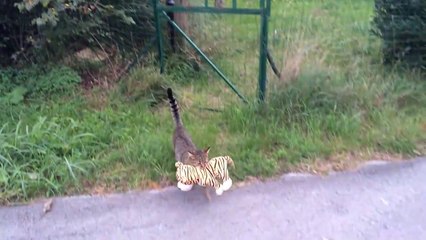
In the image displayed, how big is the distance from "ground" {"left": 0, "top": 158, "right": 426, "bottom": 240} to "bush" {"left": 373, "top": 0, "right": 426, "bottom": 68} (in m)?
2.00

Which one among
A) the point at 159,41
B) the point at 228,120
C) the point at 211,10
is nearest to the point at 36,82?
the point at 159,41

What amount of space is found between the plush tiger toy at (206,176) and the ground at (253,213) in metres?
0.08

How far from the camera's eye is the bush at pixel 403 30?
5.61m

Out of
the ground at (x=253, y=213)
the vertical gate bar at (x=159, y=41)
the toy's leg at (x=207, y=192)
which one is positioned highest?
the vertical gate bar at (x=159, y=41)

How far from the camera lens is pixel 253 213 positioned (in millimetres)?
3697

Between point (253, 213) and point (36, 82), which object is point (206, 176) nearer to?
point (253, 213)

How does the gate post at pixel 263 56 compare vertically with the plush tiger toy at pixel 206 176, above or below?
above

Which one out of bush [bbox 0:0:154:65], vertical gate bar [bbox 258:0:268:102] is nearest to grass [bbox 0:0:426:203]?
vertical gate bar [bbox 258:0:268:102]

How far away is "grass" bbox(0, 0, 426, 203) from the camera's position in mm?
4148

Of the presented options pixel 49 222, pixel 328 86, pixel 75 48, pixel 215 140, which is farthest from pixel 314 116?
pixel 75 48

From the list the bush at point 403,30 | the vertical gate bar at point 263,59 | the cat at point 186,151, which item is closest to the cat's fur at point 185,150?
the cat at point 186,151

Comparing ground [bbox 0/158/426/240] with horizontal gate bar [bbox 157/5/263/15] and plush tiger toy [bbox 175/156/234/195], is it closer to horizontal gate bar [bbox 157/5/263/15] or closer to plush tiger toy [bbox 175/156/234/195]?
plush tiger toy [bbox 175/156/234/195]

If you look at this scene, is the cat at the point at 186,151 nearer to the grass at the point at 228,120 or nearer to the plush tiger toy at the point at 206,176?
the plush tiger toy at the point at 206,176

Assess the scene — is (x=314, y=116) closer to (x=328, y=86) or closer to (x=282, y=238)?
(x=328, y=86)
